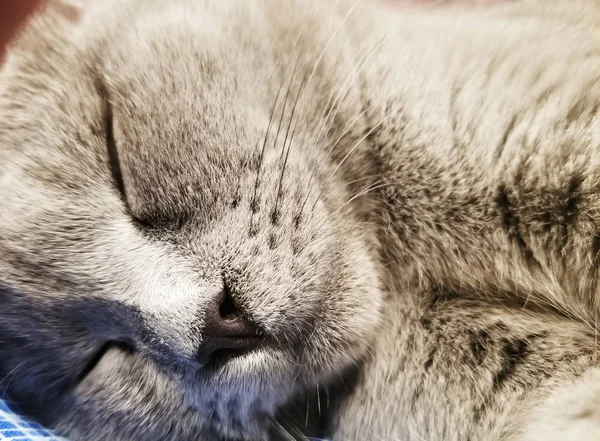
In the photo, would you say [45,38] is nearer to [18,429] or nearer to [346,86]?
[346,86]

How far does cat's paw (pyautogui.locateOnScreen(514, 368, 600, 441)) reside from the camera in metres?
0.71

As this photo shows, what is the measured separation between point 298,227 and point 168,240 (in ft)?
0.60

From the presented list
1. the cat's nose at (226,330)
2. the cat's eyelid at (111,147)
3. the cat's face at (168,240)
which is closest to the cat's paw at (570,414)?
the cat's face at (168,240)

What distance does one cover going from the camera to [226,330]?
2.39 feet

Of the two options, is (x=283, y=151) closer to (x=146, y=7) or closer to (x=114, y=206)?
(x=114, y=206)

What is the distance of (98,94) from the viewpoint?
87 centimetres

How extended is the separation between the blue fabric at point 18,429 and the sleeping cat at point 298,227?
25 mm

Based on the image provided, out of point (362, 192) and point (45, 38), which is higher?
point (45, 38)

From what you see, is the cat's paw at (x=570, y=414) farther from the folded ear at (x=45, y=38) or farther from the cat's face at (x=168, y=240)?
the folded ear at (x=45, y=38)

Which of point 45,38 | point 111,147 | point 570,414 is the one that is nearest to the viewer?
point 570,414

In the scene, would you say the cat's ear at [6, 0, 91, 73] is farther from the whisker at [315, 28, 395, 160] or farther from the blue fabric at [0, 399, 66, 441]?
the blue fabric at [0, 399, 66, 441]

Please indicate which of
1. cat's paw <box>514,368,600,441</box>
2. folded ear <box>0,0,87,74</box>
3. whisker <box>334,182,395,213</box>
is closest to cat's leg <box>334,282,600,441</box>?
cat's paw <box>514,368,600,441</box>

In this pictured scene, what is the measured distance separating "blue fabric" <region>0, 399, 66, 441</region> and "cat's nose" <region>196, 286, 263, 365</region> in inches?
13.4

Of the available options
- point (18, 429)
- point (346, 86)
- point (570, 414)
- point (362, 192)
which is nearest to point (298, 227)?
point (362, 192)
